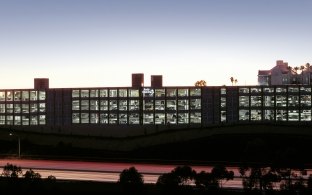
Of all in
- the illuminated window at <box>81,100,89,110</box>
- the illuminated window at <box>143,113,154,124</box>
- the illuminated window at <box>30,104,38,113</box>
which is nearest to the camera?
the illuminated window at <box>143,113,154,124</box>

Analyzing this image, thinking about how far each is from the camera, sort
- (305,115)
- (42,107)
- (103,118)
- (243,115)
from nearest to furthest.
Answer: (305,115) < (243,115) < (103,118) < (42,107)

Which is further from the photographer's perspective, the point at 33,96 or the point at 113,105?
the point at 33,96

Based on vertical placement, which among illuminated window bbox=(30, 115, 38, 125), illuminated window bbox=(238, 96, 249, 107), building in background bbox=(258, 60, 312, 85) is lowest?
illuminated window bbox=(30, 115, 38, 125)

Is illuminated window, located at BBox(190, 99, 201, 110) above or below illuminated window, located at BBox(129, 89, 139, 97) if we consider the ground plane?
below

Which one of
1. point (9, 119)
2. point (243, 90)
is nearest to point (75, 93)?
point (9, 119)

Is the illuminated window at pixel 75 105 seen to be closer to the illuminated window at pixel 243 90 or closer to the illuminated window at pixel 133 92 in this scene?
the illuminated window at pixel 133 92

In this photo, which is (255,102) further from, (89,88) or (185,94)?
(89,88)

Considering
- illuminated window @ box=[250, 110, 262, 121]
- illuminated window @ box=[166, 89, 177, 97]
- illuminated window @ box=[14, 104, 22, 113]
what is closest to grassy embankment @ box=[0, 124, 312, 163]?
illuminated window @ box=[250, 110, 262, 121]

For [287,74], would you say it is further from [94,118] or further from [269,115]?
[94,118]

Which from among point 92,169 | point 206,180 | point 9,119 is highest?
point 9,119

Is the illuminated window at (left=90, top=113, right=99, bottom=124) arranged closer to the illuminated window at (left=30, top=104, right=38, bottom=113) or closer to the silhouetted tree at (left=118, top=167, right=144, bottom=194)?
the illuminated window at (left=30, top=104, right=38, bottom=113)

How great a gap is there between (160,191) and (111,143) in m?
35.2

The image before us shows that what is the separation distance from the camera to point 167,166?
55844 mm

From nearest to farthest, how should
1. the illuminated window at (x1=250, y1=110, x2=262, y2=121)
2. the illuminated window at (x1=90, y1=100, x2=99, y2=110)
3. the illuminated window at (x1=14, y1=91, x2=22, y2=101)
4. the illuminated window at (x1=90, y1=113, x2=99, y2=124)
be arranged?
the illuminated window at (x1=250, y1=110, x2=262, y2=121) < the illuminated window at (x1=90, y1=113, x2=99, y2=124) < the illuminated window at (x1=90, y1=100, x2=99, y2=110) < the illuminated window at (x1=14, y1=91, x2=22, y2=101)
